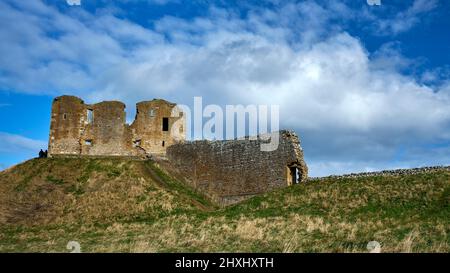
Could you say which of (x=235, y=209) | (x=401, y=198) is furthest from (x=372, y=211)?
(x=235, y=209)

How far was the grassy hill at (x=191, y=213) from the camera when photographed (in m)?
14.1

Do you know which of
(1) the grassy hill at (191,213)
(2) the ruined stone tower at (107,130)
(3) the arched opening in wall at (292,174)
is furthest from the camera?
(2) the ruined stone tower at (107,130)

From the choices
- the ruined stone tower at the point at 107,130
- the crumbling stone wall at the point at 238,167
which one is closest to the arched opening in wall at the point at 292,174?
the crumbling stone wall at the point at 238,167

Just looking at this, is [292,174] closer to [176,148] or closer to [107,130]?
[176,148]

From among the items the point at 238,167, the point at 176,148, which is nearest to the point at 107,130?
the point at 176,148

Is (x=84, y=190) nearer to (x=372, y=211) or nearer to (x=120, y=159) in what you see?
(x=120, y=159)

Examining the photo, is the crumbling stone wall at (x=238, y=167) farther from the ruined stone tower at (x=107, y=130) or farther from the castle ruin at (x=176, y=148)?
the ruined stone tower at (x=107, y=130)

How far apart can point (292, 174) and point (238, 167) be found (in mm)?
4002

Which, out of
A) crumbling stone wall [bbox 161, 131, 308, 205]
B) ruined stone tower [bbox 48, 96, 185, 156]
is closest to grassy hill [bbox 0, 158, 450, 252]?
crumbling stone wall [bbox 161, 131, 308, 205]

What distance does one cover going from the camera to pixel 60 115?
3766 centimetres

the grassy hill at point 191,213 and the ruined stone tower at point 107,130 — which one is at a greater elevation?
the ruined stone tower at point 107,130

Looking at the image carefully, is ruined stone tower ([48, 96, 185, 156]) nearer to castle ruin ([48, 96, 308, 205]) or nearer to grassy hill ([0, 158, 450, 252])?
castle ruin ([48, 96, 308, 205])

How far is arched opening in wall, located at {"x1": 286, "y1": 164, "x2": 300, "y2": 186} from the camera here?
29641mm

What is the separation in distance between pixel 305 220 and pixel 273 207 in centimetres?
531
